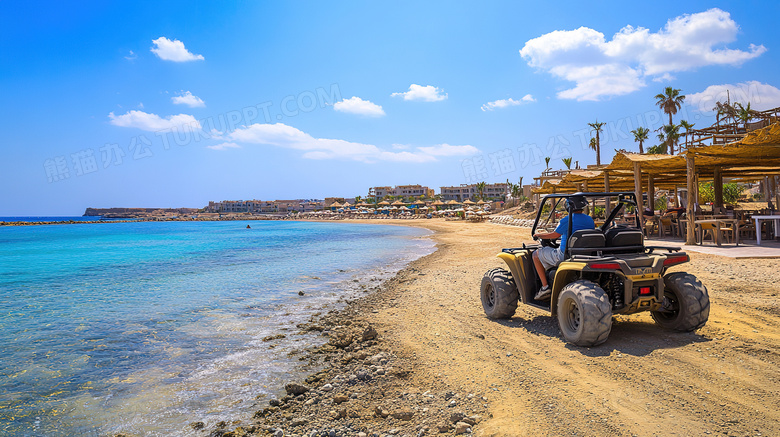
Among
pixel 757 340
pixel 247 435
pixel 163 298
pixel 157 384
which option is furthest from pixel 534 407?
pixel 163 298

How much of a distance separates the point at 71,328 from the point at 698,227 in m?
16.3

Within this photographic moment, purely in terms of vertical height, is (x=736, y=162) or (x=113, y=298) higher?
(x=736, y=162)

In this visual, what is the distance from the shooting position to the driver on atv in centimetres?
509

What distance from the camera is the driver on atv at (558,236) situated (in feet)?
16.7

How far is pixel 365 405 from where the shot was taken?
3902 mm

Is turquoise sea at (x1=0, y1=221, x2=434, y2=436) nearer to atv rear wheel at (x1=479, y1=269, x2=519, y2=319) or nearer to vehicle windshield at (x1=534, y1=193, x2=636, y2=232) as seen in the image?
atv rear wheel at (x1=479, y1=269, x2=519, y2=319)

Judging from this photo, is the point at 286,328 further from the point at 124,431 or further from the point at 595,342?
the point at 595,342

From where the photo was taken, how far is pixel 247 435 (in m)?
3.71

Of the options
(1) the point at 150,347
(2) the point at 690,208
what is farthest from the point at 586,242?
(2) the point at 690,208

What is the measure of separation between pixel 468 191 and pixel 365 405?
5269 inches

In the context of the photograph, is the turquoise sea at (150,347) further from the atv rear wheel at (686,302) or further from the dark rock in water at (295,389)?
the atv rear wheel at (686,302)

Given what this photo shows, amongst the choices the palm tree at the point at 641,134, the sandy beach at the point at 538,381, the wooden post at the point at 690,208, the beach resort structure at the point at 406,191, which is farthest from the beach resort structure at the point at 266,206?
the sandy beach at the point at 538,381

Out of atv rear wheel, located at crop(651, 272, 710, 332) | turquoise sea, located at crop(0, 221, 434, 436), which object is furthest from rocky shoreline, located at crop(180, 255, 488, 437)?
atv rear wheel, located at crop(651, 272, 710, 332)

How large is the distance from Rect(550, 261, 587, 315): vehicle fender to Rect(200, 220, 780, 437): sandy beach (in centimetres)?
49
